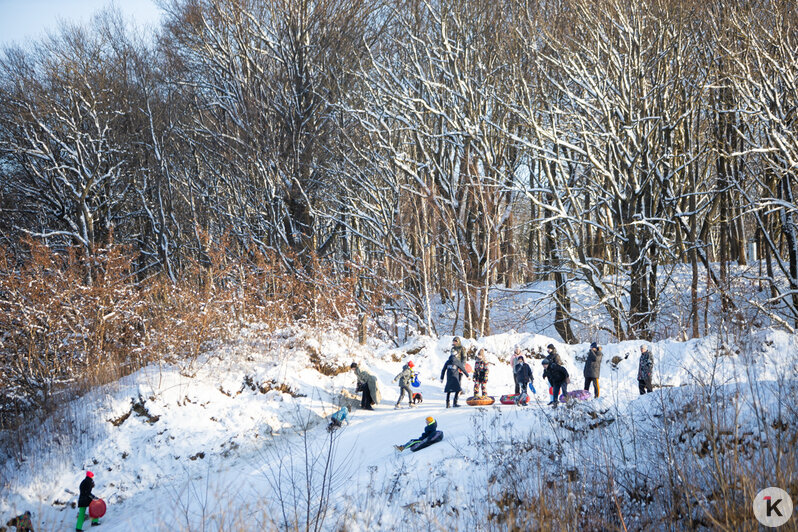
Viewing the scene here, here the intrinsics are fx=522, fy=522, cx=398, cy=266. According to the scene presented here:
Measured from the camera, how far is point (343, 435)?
38.0 ft

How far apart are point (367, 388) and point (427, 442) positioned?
392 cm

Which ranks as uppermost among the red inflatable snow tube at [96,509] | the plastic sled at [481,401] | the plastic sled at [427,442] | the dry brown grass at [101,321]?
the dry brown grass at [101,321]

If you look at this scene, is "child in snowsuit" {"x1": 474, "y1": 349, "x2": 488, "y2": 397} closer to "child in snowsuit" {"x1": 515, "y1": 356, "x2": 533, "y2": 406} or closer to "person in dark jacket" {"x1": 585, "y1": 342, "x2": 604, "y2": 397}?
"child in snowsuit" {"x1": 515, "y1": 356, "x2": 533, "y2": 406}

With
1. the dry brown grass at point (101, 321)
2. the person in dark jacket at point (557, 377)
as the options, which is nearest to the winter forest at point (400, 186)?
the dry brown grass at point (101, 321)

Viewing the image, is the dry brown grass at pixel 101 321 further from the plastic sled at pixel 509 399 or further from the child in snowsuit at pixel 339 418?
the plastic sled at pixel 509 399

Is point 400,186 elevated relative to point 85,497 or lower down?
elevated

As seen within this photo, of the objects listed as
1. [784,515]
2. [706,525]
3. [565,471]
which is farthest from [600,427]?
[784,515]

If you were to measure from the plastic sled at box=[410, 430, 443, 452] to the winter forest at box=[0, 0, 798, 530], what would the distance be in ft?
3.24

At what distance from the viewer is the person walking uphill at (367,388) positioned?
13.3 meters

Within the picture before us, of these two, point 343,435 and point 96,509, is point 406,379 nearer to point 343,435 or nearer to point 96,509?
point 343,435

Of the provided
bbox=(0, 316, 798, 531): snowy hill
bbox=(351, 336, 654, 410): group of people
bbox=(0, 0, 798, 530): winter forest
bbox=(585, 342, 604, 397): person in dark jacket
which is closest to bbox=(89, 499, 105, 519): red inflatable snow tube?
bbox=(0, 316, 798, 531): snowy hill

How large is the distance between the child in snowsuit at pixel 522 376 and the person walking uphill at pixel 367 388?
Answer: 3.56 m

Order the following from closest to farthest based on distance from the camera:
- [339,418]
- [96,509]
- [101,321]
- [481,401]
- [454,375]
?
[96,509] < [339,418] < [481,401] < [454,375] < [101,321]

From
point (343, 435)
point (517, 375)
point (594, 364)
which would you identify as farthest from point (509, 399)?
point (343, 435)
